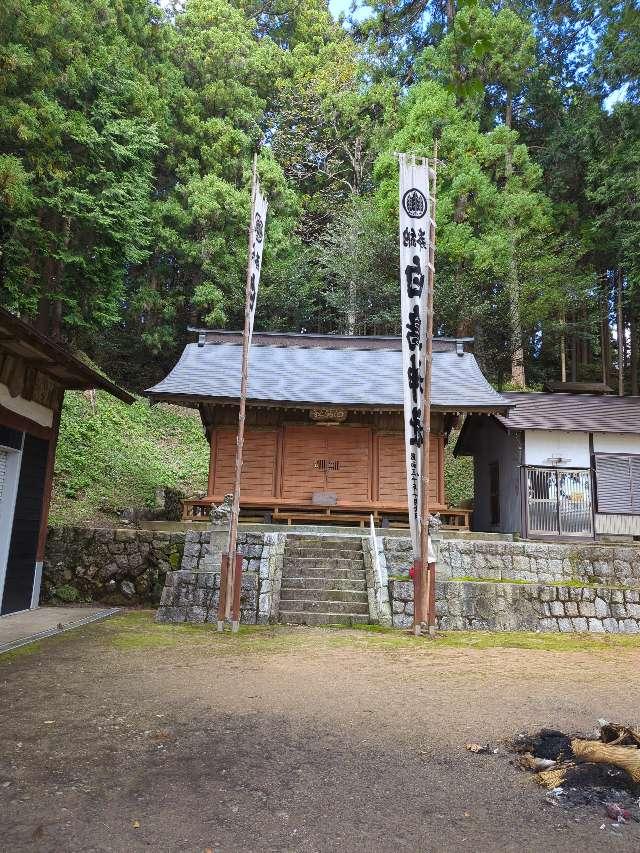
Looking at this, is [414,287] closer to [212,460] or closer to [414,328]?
[414,328]

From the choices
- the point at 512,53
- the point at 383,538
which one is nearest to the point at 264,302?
the point at 512,53

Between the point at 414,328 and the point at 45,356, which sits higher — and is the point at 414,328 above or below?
above

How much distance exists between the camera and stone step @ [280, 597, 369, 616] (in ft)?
28.5

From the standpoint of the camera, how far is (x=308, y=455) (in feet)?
46.5

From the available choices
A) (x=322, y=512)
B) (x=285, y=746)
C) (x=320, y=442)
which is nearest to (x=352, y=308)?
(x=320, y=442)

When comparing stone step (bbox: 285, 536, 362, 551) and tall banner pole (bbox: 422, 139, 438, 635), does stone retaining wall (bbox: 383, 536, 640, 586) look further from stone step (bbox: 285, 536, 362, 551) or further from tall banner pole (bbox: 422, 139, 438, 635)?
tall banner pole (bbox: 422, 139, 438, 635)

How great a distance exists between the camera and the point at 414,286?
26.4ft

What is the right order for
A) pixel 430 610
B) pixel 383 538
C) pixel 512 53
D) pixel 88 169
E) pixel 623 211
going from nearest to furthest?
pixel 430 610 < pixel 383 538 < pixel 88 169 < pixel 623 211 < pixel 512 53

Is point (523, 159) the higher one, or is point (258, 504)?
point (523, 159)

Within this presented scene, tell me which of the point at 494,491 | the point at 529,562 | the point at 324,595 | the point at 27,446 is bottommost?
the point at 324,595

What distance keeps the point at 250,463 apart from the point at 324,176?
62.9 feet

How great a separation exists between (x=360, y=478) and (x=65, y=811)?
11555 millimetres

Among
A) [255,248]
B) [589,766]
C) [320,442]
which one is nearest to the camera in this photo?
[589,766]

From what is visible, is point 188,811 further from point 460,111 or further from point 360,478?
point 460,111
